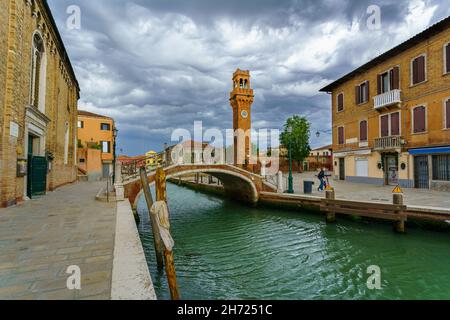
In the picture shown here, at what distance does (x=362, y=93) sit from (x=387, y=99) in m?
2.92

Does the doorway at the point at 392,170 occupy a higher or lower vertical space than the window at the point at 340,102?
lower

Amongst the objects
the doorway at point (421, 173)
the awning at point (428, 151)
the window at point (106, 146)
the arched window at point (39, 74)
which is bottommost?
the doorway at point (421, 173)

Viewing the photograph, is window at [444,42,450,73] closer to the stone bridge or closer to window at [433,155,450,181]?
window at [433,155,450,181]

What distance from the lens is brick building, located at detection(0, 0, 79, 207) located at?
8125 mm

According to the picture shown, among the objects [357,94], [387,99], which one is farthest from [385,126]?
[357,94]

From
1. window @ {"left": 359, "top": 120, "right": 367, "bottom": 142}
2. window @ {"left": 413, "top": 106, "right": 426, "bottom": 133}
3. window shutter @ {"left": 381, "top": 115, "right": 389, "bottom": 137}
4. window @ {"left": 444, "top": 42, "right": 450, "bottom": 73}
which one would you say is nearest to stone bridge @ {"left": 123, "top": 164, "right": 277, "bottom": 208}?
window @ {"left": 359, "top": 120, "right": 367, "bottom": 142}

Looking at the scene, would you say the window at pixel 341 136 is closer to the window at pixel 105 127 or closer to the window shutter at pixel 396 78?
the window shutter at pixel 396 78

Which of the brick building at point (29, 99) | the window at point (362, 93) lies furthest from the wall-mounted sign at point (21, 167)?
the window at point (362, 93)

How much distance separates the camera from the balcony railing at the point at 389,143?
16.3 meters

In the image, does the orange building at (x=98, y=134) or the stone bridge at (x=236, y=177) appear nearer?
the stone bridge at (x=236, y=177)

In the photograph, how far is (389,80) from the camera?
17.2 meters

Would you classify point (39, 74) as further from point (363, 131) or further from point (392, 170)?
point (392, 170)

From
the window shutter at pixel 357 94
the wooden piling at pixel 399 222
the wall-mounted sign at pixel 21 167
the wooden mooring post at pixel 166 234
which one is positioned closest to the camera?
the wooden mooring post at pixel 166 234

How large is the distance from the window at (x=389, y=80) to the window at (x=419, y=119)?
2.19 meters
